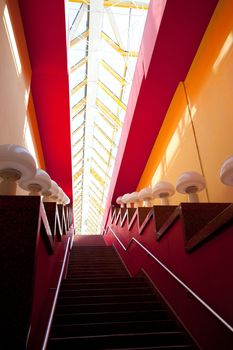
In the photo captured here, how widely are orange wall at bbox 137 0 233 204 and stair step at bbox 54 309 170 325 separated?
81.9 inches

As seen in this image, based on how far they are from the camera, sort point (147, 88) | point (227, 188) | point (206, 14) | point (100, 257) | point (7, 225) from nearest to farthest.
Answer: point (7, 225), point (227, 188), point (206, 14), point (147, 88), point (100, 257)

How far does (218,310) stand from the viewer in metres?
2.59

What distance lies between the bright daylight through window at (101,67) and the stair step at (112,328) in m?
6.99

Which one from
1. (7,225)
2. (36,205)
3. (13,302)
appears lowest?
(13,302)

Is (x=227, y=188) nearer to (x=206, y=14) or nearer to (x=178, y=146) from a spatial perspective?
(x=178, y=146)

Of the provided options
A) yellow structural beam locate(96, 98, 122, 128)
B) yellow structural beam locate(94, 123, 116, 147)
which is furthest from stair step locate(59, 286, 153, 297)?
yellow structural beam locate(94, 123, 116, 147)

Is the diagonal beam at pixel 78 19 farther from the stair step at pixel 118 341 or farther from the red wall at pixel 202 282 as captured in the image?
the stair step at pixel 118 341

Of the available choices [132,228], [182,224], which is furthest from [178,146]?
[182,224]

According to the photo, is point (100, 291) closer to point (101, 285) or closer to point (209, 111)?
point (101, 285)

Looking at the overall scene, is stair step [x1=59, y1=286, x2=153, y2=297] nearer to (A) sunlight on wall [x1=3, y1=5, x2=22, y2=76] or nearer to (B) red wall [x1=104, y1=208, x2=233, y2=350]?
(B) red wall [x1=104, y1=208, x2=233, y2=350]

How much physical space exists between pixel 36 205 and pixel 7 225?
290 millimetres

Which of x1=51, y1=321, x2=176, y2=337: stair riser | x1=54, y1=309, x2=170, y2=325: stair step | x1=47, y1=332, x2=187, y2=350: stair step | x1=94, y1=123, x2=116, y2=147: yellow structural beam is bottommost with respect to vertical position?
x1=47, y1=332, x2=187, y2=350: stair step

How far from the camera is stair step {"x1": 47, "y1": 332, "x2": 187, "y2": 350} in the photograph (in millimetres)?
2795

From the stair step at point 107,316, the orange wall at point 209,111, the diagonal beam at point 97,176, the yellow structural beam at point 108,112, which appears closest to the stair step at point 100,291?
the stair step at point 107,316
